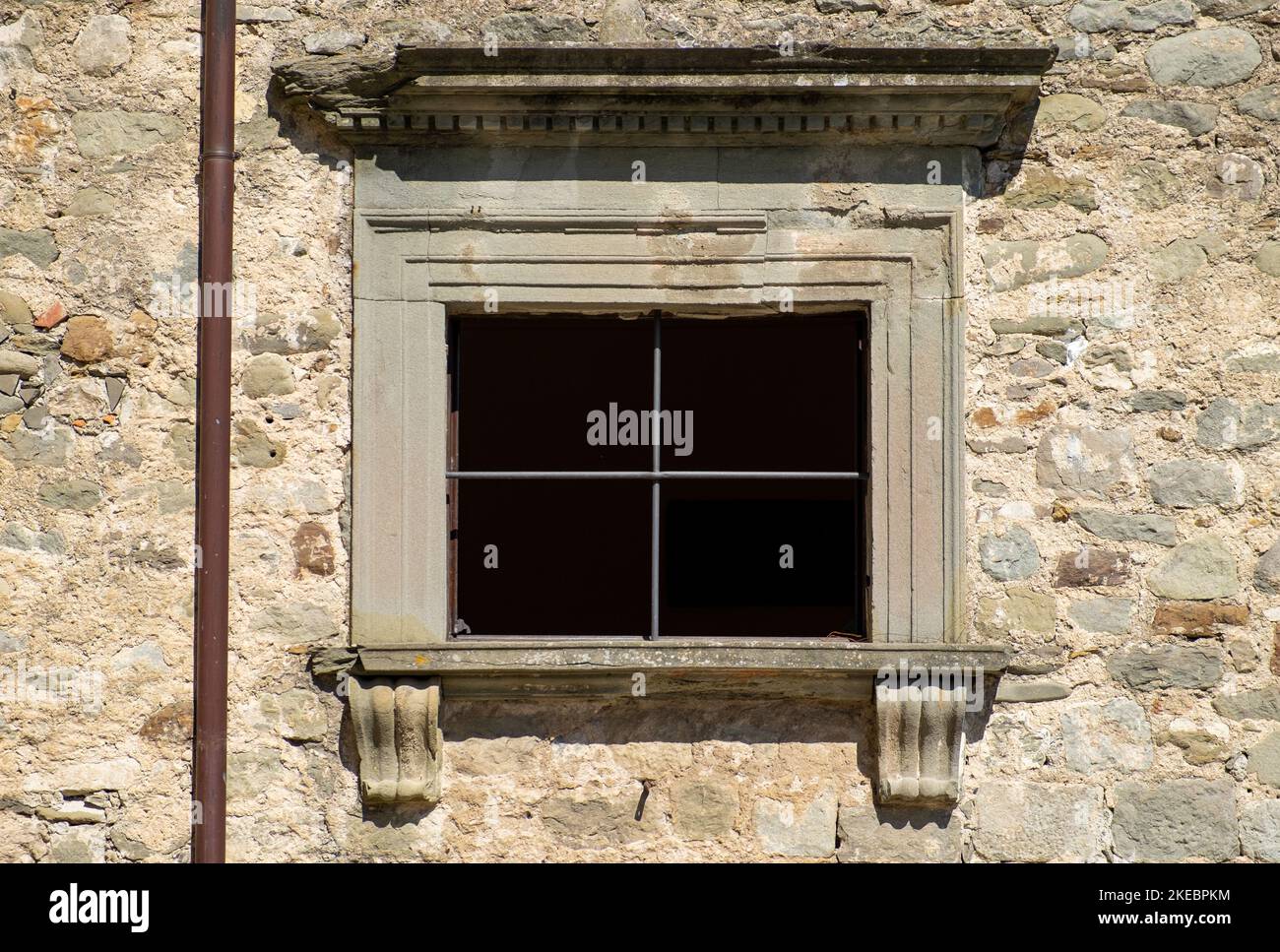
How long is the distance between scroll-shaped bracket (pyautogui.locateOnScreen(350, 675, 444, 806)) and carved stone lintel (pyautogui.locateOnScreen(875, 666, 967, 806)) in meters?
1.17

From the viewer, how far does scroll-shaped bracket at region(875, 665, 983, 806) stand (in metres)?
3.20

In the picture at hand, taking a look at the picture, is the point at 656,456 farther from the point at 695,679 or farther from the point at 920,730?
the point at 920,730

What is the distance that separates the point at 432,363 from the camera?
3.29 m

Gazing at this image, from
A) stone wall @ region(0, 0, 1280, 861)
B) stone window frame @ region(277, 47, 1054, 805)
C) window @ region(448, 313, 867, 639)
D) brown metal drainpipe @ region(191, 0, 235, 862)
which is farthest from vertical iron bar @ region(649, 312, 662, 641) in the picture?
window @ region(448, 313, 867, 639)

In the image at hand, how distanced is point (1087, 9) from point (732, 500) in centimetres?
495

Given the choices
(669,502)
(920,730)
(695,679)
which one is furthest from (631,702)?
(669,502)

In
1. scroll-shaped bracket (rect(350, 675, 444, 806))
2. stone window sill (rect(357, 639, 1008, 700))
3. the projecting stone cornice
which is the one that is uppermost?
the projecting stone cornice

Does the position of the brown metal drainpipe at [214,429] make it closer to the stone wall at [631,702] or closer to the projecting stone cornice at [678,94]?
the stone wall at [631,702]

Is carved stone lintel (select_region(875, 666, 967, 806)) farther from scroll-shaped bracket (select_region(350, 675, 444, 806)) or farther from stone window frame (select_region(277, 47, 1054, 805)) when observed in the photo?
scroll-shaped bracket (select_region(350, 675, 444, 806))

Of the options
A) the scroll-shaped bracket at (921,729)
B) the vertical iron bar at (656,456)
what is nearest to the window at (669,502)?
the vertical iron bar at (656,456)

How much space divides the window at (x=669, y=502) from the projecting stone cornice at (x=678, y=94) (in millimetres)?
3248

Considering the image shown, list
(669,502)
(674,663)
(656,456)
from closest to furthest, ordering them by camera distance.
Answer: (674,663), (656,456), (669,502)

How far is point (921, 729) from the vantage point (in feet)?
10.5
